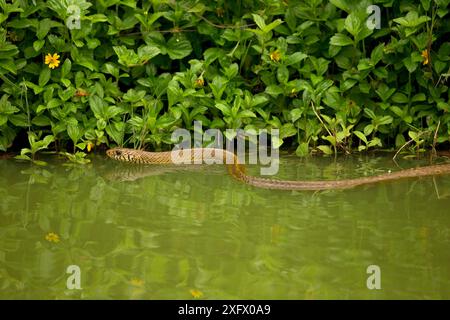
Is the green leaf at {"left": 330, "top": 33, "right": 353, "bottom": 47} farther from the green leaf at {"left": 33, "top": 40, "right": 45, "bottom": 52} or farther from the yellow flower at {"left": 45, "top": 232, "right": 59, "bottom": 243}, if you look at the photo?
the yellow flower at {"left": 45, "top": 232, "right": 59, "bottom": 243}

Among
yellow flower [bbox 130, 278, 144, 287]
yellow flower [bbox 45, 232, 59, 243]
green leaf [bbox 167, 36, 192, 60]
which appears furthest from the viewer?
green leaf [bbox 167, 36, 192, 60]

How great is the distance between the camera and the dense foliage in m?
7.86

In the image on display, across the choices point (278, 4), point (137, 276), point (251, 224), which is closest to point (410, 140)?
point (278, 4)

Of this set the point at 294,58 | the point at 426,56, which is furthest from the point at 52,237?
the point at 426,56

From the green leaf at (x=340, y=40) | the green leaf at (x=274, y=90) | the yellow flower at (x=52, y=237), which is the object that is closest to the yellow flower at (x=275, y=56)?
the green leaf at (x=274, y=90)

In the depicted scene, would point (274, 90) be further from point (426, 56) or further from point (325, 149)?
point (426, 56)

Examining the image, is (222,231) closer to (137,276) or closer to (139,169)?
(137,276)

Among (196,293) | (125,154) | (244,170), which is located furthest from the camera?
(125,154)

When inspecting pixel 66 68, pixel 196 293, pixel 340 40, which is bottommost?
pixel 196 293

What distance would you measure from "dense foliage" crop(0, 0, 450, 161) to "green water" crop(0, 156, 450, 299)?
0.58m

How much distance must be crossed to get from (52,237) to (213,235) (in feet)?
3.76

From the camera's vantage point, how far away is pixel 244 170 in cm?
744

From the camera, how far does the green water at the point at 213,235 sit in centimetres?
479

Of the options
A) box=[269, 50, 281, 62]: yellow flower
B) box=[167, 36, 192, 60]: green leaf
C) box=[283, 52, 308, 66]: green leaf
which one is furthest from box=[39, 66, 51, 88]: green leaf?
box=[283, 52, 308, 66]: green leaf
